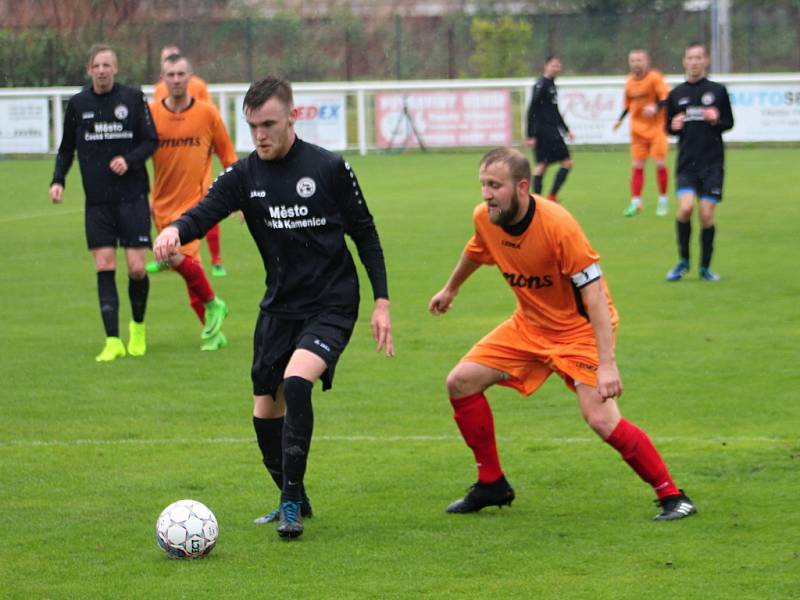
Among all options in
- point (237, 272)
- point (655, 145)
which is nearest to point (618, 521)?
point (237, 272)

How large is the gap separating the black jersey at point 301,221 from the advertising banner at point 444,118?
2379cm

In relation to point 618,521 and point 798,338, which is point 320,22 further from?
point 618,521

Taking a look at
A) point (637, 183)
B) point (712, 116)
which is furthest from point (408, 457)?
point (637, 183)

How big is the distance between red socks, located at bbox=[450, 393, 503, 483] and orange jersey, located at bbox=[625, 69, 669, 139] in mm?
13475

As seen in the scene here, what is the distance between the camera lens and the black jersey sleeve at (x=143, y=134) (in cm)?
1046

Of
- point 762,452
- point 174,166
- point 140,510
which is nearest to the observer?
point 140,510

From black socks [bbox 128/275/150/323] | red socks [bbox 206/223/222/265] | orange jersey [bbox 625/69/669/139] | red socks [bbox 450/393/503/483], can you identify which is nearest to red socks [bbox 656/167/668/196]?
orange jersey [bbox 625/69/669/139]

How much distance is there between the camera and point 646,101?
63.6ft

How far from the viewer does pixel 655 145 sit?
63.7 feet

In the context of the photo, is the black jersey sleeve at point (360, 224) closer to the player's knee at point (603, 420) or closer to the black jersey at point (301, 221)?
the black jersey at point (301, 221)

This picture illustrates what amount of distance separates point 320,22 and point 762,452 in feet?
131

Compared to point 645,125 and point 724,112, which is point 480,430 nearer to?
point 724,112

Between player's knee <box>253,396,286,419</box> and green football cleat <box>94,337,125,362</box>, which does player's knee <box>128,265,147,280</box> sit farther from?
player's knee <box>253,396,286,419</box>

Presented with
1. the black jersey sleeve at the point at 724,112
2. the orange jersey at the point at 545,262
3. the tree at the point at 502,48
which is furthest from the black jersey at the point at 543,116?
the tree at the point at 502,48
